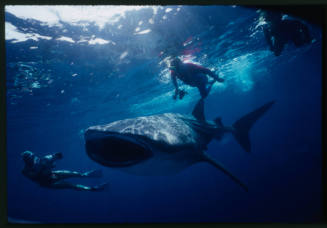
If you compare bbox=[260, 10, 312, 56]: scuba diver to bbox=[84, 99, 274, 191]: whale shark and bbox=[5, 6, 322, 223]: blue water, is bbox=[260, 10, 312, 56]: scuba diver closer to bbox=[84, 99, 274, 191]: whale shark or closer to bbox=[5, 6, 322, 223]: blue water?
bbox=[5, 6, 322, 223]: blue water

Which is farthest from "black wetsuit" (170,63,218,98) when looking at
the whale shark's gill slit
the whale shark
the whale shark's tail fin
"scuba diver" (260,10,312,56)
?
the whale shark's gill slit

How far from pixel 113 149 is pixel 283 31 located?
790 cm

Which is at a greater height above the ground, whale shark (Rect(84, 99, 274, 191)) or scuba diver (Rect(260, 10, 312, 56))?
scuba diver (Rect(260, 10, 312, 56))

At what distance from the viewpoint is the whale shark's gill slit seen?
10.8ft

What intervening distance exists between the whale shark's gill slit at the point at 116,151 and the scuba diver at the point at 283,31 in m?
6.96

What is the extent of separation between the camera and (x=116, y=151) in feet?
12.8

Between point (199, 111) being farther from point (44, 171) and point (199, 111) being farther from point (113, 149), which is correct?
point (44, 171)

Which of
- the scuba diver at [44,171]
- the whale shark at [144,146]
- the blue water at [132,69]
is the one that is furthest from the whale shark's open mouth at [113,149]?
the scuba diver at [44,171]

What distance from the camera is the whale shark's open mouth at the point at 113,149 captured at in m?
3.02

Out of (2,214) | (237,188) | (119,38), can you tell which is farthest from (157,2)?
(237,188)

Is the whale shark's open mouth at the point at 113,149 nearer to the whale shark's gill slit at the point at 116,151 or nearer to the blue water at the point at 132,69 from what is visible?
the whale shark's gill slit at the point at 116,151

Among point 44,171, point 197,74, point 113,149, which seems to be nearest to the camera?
point 113,149

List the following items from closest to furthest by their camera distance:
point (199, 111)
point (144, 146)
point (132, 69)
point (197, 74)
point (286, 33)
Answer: point (144, 146)
point (199, 111)
point (286, 33)
point (197, 74)
point (132, 69)

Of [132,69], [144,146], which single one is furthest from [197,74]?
[144,146]
